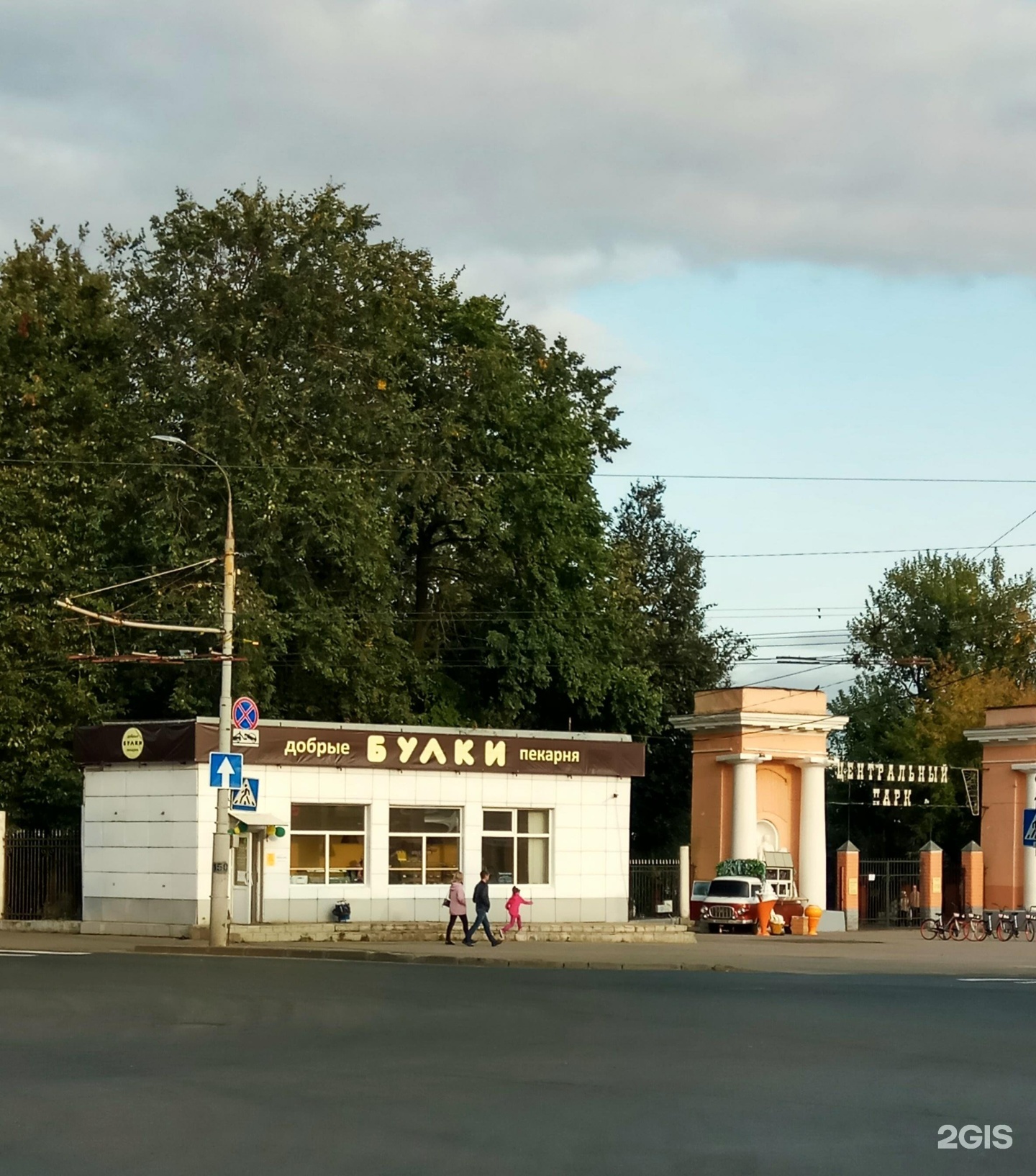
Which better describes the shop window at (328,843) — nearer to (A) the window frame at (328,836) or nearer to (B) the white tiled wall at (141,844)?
(A) the window frame at (328,836)

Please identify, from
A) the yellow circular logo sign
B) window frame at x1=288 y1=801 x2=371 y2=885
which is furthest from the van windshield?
the yellow circular logo sign

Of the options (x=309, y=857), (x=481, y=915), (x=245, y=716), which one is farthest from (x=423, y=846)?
(x=245, y=716)

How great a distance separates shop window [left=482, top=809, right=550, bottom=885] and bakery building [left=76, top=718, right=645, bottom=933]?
0.12 ft

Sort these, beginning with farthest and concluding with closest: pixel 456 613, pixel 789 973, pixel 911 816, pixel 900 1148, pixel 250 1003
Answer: pixel 911 816, pixel 456 613, pixel 789 973, pixel 250 1003, pixel 900 1148

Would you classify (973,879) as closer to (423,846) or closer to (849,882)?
(849,882)

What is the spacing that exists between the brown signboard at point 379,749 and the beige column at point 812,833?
44.1 feet

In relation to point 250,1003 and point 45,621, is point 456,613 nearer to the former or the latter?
point 45,621

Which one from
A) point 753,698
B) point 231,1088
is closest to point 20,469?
point 753,698

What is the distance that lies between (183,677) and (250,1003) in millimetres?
28298

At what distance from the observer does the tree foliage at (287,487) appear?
158 ft

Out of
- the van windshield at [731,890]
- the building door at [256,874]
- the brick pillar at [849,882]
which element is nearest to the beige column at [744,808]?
the brick pillar at [849,882]

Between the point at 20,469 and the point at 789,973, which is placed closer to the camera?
the point at 789,973

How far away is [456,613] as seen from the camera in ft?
186

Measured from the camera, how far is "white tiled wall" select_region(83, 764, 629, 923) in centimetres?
4150
